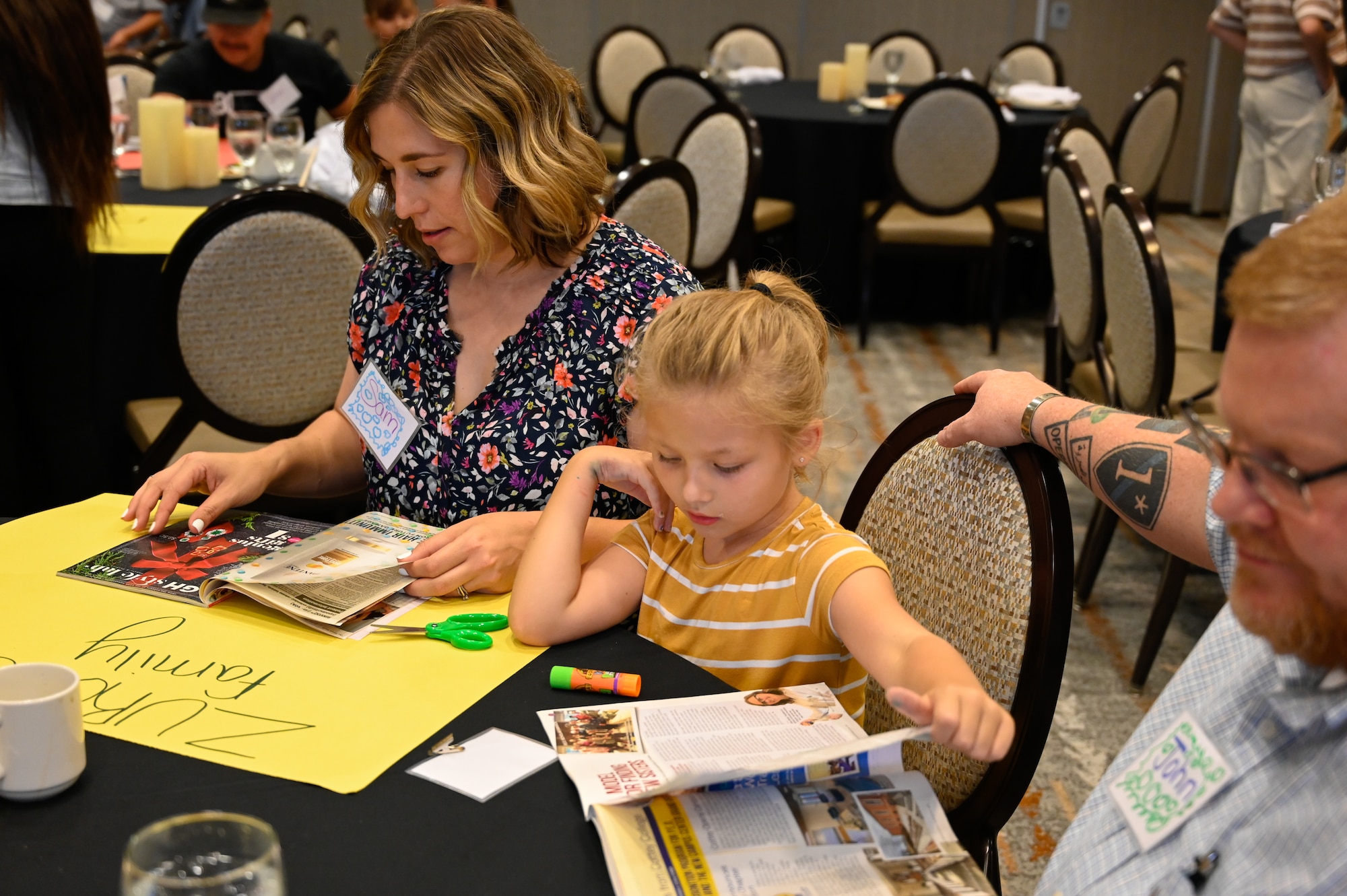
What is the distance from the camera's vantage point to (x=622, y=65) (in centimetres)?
738

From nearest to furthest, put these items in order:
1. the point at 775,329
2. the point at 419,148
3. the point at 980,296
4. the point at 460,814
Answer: the point at 460,814 < the point at 775,329 < the point at 419,148 < the point at 980,296

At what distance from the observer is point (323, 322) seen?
2.63m

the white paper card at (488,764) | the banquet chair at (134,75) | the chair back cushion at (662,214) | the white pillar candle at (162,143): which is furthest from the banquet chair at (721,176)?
the white paper card at (488,764)

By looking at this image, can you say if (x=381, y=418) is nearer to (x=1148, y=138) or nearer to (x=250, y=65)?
(x=250, y=65)

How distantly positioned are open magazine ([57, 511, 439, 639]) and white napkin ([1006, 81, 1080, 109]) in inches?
204

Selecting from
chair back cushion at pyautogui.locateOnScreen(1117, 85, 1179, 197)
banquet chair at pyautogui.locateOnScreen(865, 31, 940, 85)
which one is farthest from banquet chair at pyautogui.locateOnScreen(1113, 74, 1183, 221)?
banquet chair at pyautogui.locateOnScreen(865, 31, 940, 85)

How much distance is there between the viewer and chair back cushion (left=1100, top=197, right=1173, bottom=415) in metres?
2.61

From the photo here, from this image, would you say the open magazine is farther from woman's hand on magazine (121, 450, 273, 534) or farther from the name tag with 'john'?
the name tag with 'john'

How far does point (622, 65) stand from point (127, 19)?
2.92 meters

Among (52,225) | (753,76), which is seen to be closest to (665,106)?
(753,76)

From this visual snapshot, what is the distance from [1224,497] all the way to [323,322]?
2128 millimetres

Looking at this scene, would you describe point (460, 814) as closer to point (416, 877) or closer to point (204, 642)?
point (416, 877)

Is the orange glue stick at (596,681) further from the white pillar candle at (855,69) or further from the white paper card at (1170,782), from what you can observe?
the white pillar candle at (855,69)

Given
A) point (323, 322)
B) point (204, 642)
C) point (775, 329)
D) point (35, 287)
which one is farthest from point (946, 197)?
point (204, 642)
